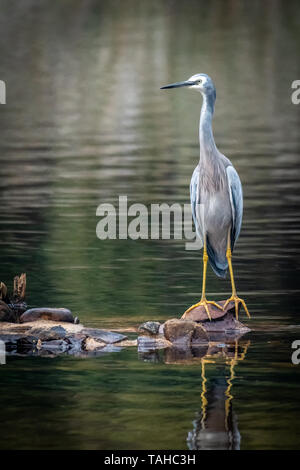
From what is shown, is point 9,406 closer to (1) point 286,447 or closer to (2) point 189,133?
(1) point 286,447

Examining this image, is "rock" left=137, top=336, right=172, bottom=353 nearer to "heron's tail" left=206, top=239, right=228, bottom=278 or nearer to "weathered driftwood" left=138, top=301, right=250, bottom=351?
"weathered driftwood" left=138, top=301, right=250, bottom=351

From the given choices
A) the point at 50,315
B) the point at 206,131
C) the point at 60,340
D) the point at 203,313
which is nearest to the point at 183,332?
the point at 203,313

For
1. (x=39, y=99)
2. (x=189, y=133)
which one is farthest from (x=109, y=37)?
(x=189, y=133)

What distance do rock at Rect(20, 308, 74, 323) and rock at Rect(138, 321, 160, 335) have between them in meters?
0.82

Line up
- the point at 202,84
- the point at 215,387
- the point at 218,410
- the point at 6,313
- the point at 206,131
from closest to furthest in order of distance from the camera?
the point at 218,410
the point at 215,387
the point at 6,313
the point at 206,131
the point at 202,84

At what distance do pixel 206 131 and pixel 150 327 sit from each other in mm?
2268

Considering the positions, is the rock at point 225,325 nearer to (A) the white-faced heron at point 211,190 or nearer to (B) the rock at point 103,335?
(A) the white-faced heron at point 211,190

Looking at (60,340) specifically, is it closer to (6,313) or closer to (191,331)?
(6,313)

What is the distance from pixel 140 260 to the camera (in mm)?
19641

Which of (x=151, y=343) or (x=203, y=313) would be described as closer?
(x=151, y=343)

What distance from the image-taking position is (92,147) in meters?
40.2

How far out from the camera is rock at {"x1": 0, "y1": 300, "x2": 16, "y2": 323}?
14.7 m

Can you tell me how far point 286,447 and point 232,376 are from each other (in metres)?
2.14

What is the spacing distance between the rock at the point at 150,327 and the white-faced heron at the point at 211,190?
0.61m
